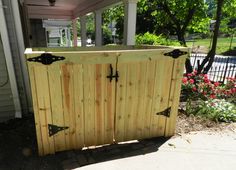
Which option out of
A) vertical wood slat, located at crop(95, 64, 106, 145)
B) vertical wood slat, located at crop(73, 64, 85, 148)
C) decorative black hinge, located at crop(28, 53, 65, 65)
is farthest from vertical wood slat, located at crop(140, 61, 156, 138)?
decorative black hinge, located at crop(28, 53, 65, 65)

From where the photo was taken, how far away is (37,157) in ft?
8.02

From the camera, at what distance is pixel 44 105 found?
2.27 metres

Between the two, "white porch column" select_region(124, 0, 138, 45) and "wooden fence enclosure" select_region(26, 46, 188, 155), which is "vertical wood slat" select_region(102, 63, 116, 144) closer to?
"wooden fence enclosure" select_region(26, 46, 188, 155)

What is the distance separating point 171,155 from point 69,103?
146cm

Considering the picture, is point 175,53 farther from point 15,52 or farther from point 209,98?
point 15,52

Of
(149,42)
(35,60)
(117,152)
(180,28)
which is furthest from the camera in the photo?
(180,28)

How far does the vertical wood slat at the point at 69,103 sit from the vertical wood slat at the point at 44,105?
0.18m

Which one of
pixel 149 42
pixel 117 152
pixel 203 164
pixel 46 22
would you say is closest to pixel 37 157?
pixel 117 152

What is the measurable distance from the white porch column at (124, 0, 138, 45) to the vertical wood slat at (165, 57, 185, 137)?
1.35 meters

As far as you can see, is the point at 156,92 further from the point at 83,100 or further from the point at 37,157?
the point at 37,157

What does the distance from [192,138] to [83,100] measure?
177cm

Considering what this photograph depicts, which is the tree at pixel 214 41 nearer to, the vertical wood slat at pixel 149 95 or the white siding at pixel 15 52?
the vertical wood slat at pixel 149 95

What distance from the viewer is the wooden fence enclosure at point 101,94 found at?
220 cm

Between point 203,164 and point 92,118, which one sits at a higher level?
point 92,118
